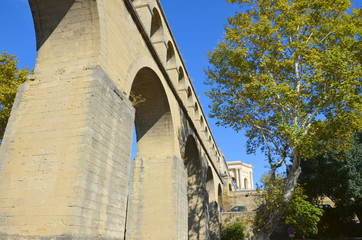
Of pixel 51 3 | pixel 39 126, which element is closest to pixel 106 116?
pixel 39 126

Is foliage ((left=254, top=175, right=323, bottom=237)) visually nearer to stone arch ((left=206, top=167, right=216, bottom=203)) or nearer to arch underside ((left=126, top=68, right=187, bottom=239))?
arch underside ((left=126, top=68, right=187, bottom=239))

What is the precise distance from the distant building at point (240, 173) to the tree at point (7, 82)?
5171 cm

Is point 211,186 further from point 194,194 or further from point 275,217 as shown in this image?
point 275,217

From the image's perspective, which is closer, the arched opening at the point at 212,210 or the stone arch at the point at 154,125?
the stone arch at the point at 154,125

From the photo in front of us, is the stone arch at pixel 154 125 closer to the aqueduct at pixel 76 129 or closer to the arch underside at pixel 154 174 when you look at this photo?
the arch underside at pixel 154 174

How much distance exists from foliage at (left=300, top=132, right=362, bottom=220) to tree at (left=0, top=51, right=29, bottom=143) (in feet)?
67.9

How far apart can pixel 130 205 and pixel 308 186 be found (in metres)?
19.4

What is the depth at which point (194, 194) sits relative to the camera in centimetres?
1625

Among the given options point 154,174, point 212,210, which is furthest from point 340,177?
point 154,174

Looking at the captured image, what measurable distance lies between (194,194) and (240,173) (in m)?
47.2

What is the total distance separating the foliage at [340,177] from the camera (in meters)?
20.9

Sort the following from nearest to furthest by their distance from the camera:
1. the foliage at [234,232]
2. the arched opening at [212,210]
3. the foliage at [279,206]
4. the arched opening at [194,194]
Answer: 1. the foliage at [279,206]
2. the arched opening at [194,194]
3. the arched opening at [212,210]
4. the foliage at [234,232]

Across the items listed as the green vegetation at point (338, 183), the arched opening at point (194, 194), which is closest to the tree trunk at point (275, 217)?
the arched opening at point (194, 194)

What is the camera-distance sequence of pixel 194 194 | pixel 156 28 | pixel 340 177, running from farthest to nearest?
pixel 340 177
pixel 194 194
pixel 156 28
